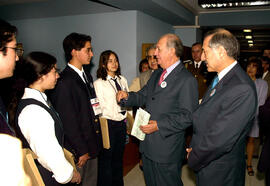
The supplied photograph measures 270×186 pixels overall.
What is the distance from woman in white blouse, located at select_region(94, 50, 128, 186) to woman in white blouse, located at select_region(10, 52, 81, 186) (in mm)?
972

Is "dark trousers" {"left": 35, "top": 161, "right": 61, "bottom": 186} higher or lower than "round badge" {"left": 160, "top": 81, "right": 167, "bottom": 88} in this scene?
lower

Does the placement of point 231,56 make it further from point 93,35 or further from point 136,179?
point 93,35

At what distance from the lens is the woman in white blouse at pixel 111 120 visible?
250 centimetres

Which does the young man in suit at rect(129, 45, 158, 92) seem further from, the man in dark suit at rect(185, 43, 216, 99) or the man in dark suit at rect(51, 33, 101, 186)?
the man in dark suit at rect(51, 33, 101, 186)

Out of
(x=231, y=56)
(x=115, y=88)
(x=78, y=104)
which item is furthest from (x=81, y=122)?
(x=231, y=56)

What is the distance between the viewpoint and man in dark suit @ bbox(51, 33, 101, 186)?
6.03 ft

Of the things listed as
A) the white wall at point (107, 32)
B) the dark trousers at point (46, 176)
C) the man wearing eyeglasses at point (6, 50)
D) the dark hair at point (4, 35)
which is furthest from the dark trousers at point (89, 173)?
the white wall at point (107, 32)

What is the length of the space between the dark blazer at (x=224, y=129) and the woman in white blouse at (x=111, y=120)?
1.13 m

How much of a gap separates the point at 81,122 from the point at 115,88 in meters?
0.81

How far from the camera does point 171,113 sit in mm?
1831

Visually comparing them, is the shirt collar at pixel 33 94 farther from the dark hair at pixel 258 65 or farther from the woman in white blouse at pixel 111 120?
the dark hair at pixel 258 65

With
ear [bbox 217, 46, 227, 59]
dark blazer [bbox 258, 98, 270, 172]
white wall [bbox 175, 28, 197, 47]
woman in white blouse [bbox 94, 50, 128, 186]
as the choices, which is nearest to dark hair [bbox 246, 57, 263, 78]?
dark blazer [bbox 258, 98, 270, 172]

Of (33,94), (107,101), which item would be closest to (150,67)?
(107,101)

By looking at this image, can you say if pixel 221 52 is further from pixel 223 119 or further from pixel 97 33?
pixel 97 33
